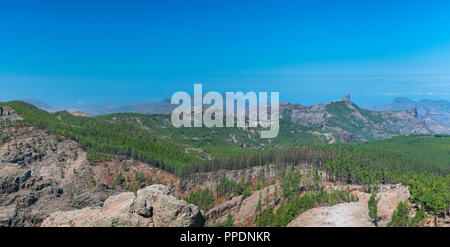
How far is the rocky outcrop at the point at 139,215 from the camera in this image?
31359mm

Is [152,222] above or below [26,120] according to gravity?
below

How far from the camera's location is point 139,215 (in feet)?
106

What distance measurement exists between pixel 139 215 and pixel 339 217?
35306 millimetres

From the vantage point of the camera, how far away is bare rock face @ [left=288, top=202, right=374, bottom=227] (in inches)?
1802

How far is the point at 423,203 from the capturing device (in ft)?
185

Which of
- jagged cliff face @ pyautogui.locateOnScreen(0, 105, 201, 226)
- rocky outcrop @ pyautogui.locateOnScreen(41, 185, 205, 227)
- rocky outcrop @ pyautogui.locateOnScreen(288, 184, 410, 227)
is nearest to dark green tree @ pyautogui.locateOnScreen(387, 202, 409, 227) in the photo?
rocky outcrop @ pyautogui.locateOnScreen(288, 184, 410, 227)

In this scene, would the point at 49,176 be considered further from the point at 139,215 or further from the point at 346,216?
the point at 346,216

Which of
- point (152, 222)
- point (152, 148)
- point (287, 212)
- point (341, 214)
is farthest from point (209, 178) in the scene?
point (152, 222)

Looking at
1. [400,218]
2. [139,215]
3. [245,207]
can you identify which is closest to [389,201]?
[400,218]

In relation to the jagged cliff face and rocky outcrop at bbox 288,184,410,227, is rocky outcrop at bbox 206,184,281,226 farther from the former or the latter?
the jagged cliff face

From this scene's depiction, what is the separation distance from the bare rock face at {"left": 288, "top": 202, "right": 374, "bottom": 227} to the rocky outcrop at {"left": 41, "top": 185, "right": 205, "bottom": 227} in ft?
85.3
